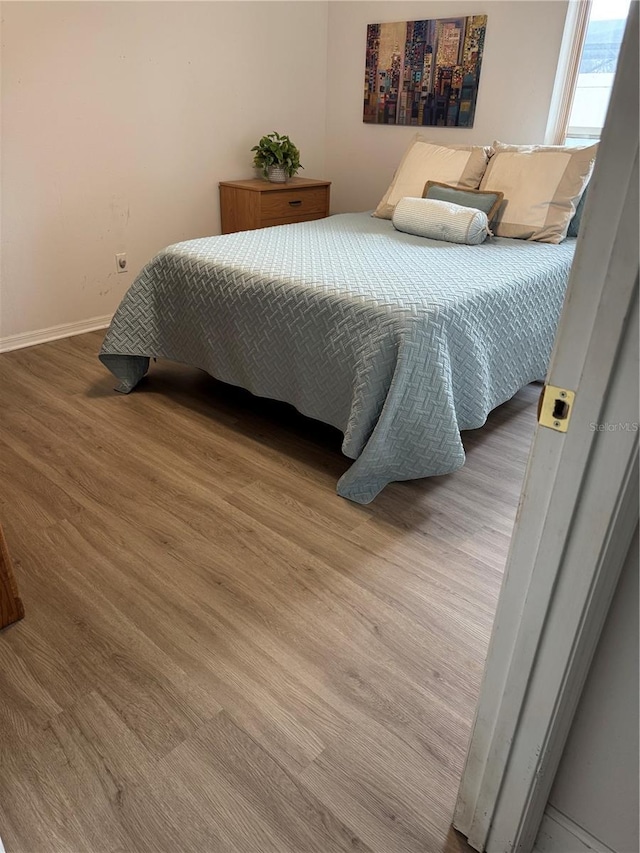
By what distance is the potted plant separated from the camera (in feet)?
13.2

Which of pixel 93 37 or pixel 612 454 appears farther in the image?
pixel 93 37

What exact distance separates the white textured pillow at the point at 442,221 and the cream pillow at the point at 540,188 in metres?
0.17

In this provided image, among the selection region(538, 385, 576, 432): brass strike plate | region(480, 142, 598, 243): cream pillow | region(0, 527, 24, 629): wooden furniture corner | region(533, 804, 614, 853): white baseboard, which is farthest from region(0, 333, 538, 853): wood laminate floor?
region(480, 142, 598, 243): cream pillow

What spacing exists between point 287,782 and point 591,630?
2.38 ft

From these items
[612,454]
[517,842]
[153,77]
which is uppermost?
[153,77]

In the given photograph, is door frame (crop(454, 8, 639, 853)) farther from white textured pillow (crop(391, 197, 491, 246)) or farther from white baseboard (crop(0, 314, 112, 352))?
white baseboard (crop(0, 314, 112, 352))

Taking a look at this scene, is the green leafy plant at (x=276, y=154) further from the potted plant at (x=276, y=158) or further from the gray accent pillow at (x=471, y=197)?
the gray accent pillow at (x=471, y=197)

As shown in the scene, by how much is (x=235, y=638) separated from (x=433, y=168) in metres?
2.77

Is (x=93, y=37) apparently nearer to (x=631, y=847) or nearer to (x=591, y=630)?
(x=591, y=630)

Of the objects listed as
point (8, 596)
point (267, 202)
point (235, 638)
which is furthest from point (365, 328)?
point (267, 202)

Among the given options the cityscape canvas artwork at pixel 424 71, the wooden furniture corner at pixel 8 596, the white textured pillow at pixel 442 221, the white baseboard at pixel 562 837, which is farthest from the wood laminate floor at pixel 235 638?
the cityscape canvas artwork at pixel 424 71

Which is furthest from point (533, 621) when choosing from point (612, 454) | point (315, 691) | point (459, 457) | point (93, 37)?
point (93, 37)

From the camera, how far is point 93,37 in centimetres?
322

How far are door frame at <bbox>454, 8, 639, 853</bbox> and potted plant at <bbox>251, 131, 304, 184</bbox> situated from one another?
3.66m
